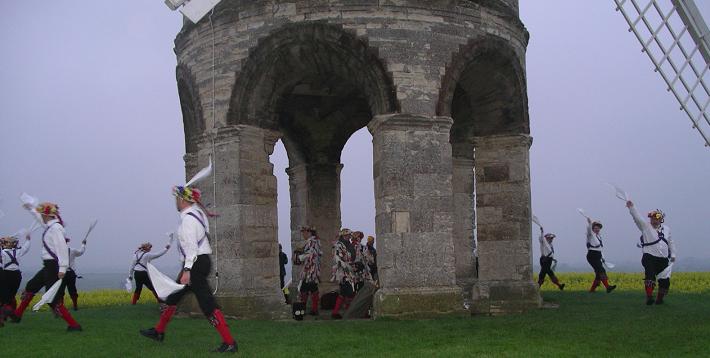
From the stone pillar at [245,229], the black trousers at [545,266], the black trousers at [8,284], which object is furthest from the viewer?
the black trousers at [545,266]

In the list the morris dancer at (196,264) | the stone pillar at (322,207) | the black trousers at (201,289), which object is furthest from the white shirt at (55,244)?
the stone pillar at (322,207)

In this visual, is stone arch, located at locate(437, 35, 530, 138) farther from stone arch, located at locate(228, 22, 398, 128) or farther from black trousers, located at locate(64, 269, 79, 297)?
black trousers, located at locate(64, 269, 79, 297)

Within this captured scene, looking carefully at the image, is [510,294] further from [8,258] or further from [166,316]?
[8,258]

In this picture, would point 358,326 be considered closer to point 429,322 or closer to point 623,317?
point 429,322

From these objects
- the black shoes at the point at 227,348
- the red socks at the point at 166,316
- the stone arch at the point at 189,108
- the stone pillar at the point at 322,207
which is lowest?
the black shoes at the point at 227,348

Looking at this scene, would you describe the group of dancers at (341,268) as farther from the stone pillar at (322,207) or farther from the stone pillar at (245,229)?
the stone pillar at (322,207)

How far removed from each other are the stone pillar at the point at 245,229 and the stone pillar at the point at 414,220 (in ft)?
6.39

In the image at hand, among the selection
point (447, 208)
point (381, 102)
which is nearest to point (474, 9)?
point (381, 102)

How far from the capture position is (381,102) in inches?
476

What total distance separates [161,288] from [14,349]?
79.2 inches

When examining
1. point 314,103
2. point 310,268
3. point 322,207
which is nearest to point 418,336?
point 310,268

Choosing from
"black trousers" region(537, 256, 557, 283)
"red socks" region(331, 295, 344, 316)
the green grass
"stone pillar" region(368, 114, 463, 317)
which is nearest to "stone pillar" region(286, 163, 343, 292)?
"red socks" region(331, 295, 344, 316)

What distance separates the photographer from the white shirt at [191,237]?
799cm

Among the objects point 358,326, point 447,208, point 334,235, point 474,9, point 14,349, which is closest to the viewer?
point 14,349
